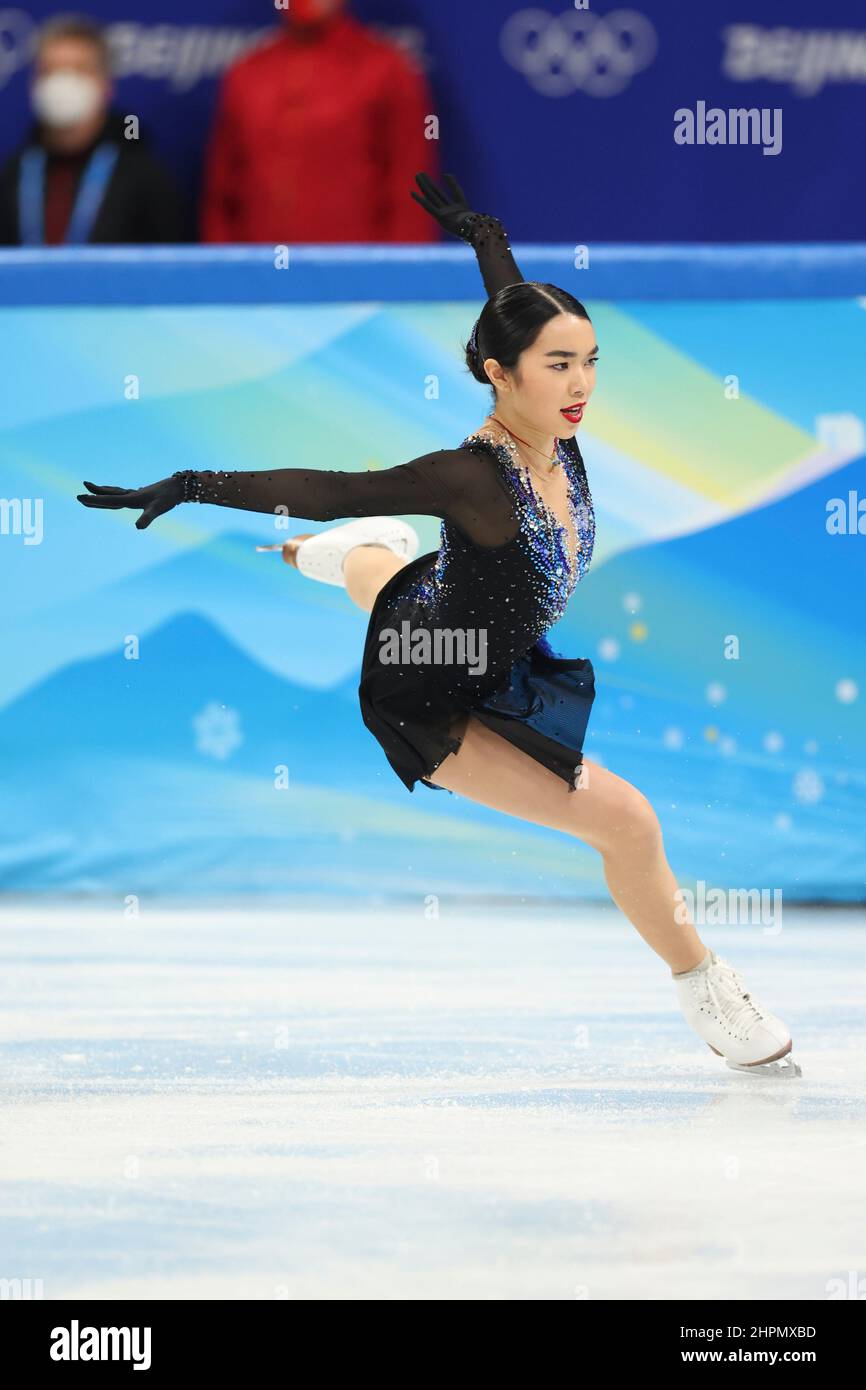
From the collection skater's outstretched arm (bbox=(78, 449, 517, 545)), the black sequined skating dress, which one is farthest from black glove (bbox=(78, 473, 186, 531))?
the black sequined skating dress

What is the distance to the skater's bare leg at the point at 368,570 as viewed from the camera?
332 cm

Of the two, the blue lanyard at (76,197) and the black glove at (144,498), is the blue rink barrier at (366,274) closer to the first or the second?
the blue lanyard at (76,197)

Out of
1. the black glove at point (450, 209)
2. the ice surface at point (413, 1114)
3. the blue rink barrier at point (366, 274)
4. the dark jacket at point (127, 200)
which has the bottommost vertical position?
the ice surface at point (413, 1114)

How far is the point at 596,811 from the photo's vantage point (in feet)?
9.79

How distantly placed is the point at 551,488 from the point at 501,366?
21 centimetres

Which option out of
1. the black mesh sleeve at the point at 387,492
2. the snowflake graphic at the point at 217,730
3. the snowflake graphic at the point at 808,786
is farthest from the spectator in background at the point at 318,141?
the black mesh sleeve at the point at 387,492

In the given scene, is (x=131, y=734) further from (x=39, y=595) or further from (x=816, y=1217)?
(x=816, y=1217)

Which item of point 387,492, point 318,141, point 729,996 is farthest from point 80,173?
point 729,996

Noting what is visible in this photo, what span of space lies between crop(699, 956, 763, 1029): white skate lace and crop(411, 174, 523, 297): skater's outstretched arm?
1189 mm

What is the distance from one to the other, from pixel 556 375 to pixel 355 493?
0.44 m

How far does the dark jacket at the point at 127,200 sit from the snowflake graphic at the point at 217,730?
1.42 metres

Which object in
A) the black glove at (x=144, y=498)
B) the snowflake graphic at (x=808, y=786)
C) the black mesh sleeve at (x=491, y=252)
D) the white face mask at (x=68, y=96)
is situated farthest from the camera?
the white face mask at (x=68, y=96)

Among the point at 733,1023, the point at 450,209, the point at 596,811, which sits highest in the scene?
the point at 450,209

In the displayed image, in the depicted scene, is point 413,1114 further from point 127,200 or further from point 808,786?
point 127,200
